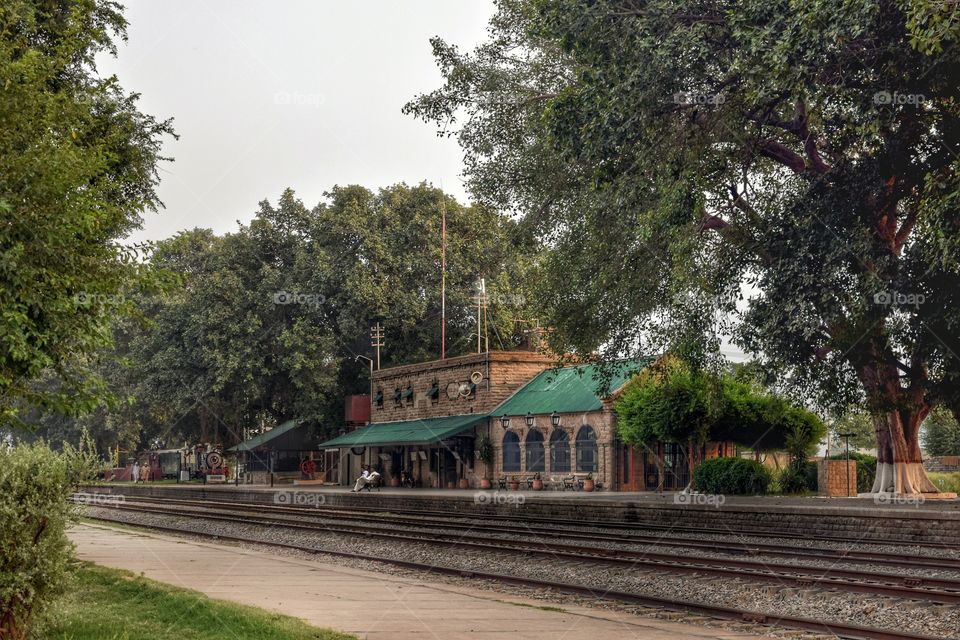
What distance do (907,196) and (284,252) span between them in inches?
1797

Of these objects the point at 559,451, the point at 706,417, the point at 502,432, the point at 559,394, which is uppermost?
the point at 559,394

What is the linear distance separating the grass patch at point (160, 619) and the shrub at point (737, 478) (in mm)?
22754

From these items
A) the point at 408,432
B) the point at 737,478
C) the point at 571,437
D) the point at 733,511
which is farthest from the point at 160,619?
the point at 408,432

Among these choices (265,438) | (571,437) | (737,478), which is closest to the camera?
(737,478)

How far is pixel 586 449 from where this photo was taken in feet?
128

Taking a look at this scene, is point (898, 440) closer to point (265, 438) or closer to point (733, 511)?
point (733, 511)

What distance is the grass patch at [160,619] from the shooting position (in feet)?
29.3

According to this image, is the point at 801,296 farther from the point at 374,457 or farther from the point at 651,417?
the point at 374,457

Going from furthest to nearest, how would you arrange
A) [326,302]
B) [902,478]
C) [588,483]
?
[326,302]
[588,483]
[902,478]

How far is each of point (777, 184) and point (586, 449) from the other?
50.2 ft

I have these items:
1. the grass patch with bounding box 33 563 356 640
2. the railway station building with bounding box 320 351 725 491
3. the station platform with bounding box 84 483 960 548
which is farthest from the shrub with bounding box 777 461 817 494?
the grass patch with bounding box 33 563 356 640

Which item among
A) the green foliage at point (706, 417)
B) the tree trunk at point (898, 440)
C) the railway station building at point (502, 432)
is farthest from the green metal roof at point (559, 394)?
the tree trunk at point (898, 440)

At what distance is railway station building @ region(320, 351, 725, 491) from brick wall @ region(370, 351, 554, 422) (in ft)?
0.16

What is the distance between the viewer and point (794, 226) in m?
21.1
